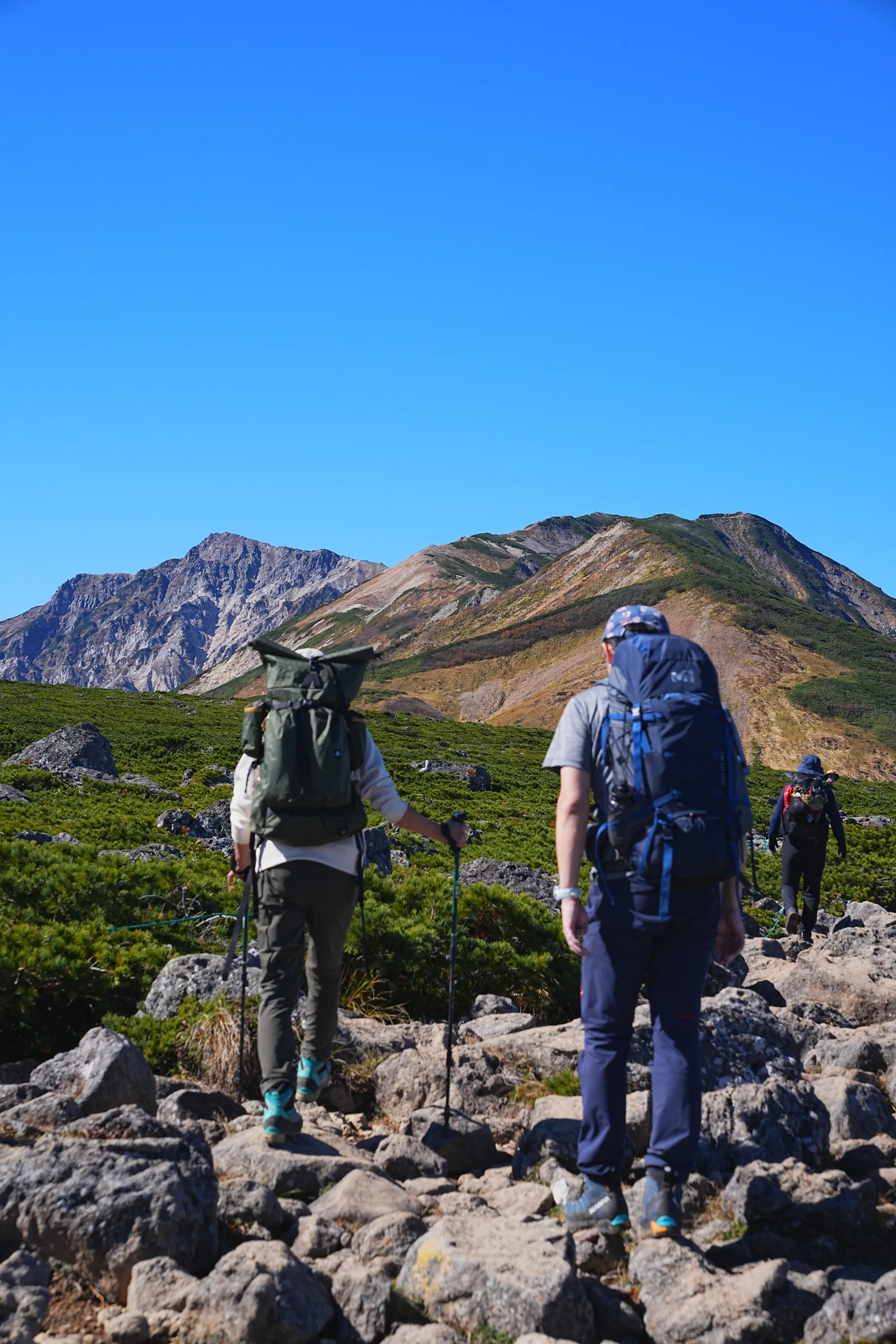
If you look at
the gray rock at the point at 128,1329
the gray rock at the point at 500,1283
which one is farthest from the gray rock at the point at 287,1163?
the gray rock at the point at 128,1329

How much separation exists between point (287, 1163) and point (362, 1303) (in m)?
1.15

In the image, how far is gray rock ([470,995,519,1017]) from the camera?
7676mm

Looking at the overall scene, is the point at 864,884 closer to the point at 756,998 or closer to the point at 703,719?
the point at 756,998

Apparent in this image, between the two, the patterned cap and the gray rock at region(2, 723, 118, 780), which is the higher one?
the patterned cap

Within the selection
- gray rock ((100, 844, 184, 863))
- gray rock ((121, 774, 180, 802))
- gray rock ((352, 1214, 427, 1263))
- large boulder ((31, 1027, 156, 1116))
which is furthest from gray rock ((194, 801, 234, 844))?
gray rock ((352, 1214, 427, 1263))

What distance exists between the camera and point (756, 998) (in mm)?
6543

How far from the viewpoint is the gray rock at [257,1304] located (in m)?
3.38

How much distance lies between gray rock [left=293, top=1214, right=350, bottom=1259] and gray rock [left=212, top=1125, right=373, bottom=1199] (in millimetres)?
471

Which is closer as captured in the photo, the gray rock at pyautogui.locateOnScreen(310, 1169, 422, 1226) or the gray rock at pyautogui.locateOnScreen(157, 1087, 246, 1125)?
the gray rock at pyautogui.locateOnScreen(310, 1169, 422, 1226)

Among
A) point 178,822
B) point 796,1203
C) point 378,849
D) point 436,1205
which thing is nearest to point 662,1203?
point 796,1203

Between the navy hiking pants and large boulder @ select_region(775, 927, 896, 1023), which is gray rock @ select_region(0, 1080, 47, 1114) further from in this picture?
large boulder @ select_region(775, 927, 896, 1023)

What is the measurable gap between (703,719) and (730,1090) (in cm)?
218

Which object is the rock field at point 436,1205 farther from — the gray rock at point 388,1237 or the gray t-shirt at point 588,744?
the gray t-shirt at point 588,744

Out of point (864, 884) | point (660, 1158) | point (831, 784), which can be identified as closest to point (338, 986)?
point (660, 1158)
